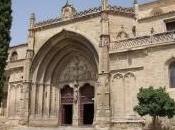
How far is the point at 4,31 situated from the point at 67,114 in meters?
13.3

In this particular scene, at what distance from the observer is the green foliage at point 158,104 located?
22.4 metres

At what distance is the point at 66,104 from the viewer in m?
33.5

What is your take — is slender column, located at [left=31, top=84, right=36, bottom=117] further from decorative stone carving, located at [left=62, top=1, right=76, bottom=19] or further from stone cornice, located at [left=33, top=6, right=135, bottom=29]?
decorative stone carving, located at [left=62, top=1, right=76, bottom=19]

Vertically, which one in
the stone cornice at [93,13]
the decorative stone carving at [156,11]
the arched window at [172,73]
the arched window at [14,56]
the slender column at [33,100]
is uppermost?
the decorative stone carving at [156,11]

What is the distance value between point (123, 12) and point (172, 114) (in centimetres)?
1122

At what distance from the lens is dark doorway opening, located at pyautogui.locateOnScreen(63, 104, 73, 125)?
3375cm

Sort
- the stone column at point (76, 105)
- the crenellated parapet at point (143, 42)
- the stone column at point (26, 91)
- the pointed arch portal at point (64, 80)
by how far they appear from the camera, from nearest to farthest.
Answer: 1. the crenellated parapet at point (143, 42)
2. the stone column at point (76, 105)
3. the pointed arch portal at point (64, 80)
4. the stone column at point (26, 91)

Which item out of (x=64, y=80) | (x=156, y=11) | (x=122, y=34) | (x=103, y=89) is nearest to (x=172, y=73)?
(x=103, y=89)

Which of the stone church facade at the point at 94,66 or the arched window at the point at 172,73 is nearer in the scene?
the arched window at the point at 172,73

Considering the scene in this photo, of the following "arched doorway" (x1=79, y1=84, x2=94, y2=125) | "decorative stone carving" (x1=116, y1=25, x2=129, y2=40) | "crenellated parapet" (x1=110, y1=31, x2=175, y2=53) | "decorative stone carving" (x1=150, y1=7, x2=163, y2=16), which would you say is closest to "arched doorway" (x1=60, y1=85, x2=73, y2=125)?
"arched doorway" (x1=79, y1=84, x2=94, y2=125)

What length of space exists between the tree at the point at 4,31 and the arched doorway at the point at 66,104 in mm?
10957

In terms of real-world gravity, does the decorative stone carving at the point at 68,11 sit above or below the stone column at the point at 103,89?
above

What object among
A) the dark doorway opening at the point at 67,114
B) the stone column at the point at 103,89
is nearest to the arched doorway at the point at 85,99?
the dark doorway opening at the point at 67,114

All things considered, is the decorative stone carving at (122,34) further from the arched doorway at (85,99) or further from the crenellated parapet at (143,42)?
the arched doorway at (85,99)
